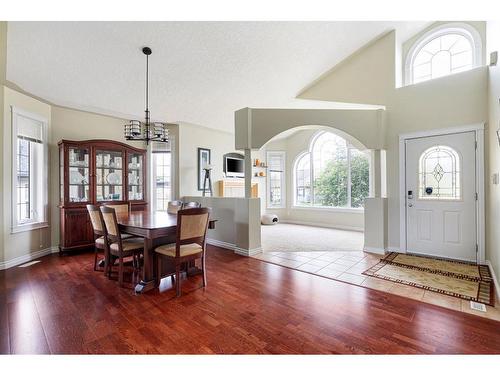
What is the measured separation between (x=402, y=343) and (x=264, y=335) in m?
1.00

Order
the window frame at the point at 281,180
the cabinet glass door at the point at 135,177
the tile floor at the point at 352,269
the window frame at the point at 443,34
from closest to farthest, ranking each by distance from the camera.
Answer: the tile floor at the point at 352,269 → the window frame at the point at 443,34 → the cabinet glass door at the point at 135,177 → the window frame at the point at 281,180

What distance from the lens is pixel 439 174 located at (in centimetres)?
380

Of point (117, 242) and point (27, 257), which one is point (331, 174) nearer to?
point (117, 242)

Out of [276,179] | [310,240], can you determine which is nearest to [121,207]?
[310,240]

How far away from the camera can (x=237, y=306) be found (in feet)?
7.69

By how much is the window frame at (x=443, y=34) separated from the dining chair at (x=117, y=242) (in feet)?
16.4

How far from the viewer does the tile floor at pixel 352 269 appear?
7.71 ft

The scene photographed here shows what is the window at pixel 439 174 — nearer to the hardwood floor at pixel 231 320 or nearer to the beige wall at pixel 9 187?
the hardwood floor at pixel 231 320

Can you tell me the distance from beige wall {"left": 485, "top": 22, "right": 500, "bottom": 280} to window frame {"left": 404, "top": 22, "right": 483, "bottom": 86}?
0.37m

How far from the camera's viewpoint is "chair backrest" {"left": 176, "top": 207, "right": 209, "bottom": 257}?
2634mm

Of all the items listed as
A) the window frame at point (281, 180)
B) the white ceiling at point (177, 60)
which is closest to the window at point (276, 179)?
the window frame at point (281, 180)

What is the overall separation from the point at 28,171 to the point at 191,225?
10.8 feet
